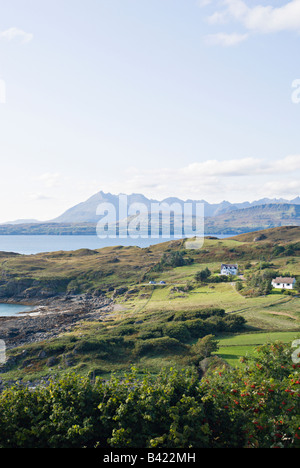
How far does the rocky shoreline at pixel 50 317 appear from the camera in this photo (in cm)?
5271

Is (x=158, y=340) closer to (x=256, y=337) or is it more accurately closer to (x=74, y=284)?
(x=256, y=337)

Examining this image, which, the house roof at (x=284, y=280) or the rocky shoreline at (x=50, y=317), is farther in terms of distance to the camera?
the house roof at (x=284, y=280)

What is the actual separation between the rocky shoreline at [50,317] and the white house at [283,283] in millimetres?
35401

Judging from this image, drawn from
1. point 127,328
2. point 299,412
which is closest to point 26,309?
point 127,328

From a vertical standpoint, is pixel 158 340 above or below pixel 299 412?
below

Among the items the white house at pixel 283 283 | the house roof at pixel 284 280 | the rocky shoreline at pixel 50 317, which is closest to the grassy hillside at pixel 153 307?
the rocky shoreline at pixel 50 317

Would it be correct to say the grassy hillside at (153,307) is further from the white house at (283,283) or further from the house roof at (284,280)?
the house roof at (284,280)

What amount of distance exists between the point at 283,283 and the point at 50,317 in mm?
48780

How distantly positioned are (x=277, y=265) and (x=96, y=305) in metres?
51.7

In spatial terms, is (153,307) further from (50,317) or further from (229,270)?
(229,270)

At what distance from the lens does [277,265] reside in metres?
91.8

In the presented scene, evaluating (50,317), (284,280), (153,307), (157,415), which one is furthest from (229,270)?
(157,415)
